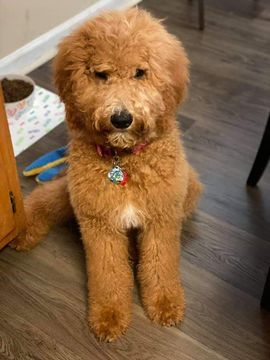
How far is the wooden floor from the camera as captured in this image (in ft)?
4.47

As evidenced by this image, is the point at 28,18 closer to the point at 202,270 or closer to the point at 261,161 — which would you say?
the point at 261,161

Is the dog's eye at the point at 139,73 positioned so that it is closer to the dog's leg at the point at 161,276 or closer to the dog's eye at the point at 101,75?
the dog's eye at the point at 101,75

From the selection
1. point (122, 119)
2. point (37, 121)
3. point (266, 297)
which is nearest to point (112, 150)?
point (122, 119)

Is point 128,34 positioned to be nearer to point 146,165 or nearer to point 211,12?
point 146,165

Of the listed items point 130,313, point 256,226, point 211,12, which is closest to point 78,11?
point 211,12

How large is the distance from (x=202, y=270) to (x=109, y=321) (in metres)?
0.36

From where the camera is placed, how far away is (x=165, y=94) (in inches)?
44.6

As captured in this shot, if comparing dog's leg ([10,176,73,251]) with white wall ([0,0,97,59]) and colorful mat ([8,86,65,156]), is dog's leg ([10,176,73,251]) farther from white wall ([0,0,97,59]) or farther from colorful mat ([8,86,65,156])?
white wall ([0,0,97,59])

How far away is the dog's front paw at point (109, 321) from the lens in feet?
4.45

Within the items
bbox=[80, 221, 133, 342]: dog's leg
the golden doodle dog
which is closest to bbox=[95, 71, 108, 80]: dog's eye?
the golden doodle dog

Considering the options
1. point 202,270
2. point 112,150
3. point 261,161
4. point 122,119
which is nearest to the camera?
point 122,119

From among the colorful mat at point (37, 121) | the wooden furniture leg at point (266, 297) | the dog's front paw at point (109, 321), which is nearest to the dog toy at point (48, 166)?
the colorful mat at point (37, 121)

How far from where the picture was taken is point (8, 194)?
1.42 metres

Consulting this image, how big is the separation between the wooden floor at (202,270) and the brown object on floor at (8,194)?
0.12 metres
